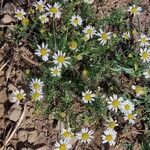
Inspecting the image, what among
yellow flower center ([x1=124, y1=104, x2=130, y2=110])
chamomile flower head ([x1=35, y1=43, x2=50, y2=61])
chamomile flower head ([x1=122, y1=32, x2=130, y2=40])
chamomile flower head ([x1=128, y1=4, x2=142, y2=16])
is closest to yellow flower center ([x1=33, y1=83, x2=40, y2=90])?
chamomile flower head ([x1=35, y1=43, x2=50, y2=61])

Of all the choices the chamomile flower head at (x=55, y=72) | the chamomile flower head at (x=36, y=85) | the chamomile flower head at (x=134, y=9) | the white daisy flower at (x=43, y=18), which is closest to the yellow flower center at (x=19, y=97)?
the chamomile flower head at (x=36, y=85)

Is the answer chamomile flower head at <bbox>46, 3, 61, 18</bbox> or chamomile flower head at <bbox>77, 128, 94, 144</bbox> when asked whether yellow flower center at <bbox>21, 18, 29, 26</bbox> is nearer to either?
chamomile flower head at <bbox>46, 3, 61, 18</bbox>

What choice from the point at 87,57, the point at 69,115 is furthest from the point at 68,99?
the point at 87,57

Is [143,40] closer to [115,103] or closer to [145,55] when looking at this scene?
[145,55]

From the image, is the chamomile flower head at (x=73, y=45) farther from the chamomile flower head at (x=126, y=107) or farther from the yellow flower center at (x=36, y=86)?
the chamomile flower head at (x=126, y=107)

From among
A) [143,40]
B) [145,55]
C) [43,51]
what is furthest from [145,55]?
[43,51]

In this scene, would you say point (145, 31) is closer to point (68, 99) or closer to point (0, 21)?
point (68, 99)
